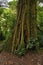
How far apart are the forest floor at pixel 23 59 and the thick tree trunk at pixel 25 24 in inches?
16.2

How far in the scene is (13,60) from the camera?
666 centimetres

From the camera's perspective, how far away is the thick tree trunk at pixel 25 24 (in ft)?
23.7

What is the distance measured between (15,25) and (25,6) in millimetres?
764

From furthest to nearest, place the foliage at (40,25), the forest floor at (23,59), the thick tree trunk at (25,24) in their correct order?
the foliage at (40,25) < the thick tree trunk at (25,24) < the forest floor at (23,59)

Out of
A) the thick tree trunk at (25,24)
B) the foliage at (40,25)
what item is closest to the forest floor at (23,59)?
the thick tree trunk at (25,24)

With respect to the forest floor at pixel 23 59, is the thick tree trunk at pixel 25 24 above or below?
above

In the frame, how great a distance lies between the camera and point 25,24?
7.30 meters

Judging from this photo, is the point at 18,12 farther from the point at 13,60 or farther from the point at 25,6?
the point at 13,60

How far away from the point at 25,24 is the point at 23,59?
1293 mm

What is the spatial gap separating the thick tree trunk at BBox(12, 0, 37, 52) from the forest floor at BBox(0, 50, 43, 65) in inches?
16.2

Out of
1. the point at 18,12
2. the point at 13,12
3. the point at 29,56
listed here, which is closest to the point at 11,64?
the point at 29,56

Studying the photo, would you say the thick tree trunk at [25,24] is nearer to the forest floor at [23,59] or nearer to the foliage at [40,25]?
the forest floor at [23,59]

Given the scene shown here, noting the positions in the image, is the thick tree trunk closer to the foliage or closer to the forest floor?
the forest floor

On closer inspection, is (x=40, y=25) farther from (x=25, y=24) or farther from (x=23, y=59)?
(x=23, y=59)
